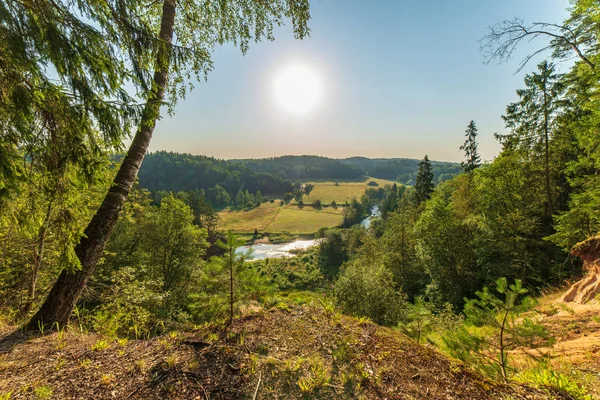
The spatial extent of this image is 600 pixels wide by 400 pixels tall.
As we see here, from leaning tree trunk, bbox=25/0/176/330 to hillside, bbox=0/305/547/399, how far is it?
372mm

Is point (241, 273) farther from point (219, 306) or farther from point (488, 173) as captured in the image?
point (488, 173)

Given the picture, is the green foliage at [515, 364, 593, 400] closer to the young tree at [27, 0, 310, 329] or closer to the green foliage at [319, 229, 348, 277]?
the young tree at [27, 0, 310, 329]

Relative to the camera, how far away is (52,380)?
2426mm

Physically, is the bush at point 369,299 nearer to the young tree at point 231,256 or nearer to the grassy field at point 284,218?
the young tree at point 231,256

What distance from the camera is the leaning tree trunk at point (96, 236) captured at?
11.5 ft

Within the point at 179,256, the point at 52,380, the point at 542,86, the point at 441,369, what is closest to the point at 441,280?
the point at 542,86

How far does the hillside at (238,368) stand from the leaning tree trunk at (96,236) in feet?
1.22

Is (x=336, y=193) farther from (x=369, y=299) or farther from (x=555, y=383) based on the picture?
(x=555, y=383)

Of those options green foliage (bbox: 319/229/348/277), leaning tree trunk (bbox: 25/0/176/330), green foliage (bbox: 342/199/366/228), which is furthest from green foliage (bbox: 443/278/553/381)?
green foliage (bbox: 342/199/366/228)

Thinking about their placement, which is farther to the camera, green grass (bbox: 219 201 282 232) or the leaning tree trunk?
green grass (bbox: 219 201 282 232)

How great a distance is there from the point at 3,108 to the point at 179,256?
17.2m

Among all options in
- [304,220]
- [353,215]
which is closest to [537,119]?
[353,215]

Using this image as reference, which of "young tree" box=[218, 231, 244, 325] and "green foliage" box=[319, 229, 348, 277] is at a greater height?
"young tree" box=[218, 231, 244, 325]

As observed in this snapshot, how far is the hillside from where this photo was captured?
2.39 metres
